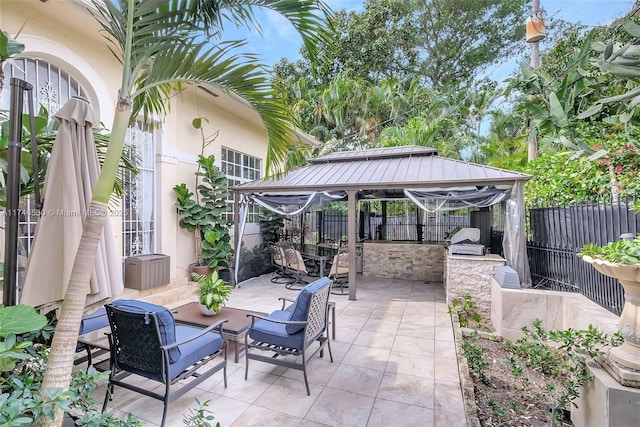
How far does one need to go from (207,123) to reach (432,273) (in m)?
7.55

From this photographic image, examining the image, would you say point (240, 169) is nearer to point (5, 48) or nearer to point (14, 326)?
point (5, 48)

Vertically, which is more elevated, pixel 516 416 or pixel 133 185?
pixel 133 185

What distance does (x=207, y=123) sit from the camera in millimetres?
7902

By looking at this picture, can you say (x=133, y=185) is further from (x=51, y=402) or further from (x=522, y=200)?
(x=522, y=200)

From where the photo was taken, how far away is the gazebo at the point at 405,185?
5.68 metres

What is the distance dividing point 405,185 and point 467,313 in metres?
2.80

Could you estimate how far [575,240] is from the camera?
4566mm

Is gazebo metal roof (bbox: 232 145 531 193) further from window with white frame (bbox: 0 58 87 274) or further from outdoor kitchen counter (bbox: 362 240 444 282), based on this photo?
window with white frame (bbox: 0 58 87 274)

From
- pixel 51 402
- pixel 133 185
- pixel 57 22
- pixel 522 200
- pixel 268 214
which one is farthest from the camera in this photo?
pixel 268 214

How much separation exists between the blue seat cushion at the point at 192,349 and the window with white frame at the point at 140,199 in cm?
351

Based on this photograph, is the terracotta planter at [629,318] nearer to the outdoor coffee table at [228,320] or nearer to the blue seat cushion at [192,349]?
the outdoor coffee table at [228,320]

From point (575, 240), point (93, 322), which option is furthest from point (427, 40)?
point (93, 322)

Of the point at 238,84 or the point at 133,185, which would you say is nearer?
the point at 238,84

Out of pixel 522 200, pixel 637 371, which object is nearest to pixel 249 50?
pixel 637 371
